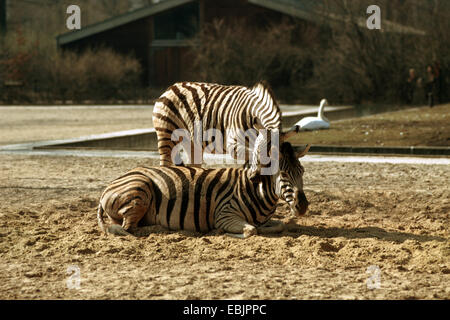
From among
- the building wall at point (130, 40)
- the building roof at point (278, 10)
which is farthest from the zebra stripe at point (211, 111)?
the building wall at point (130, 40)

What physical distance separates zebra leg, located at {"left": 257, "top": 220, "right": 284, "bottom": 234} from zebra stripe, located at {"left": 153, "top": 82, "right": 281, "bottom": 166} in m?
2.56

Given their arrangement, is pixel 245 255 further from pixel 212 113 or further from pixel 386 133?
pixel 386 133

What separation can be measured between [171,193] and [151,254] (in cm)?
95

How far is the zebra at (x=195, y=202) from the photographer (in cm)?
793

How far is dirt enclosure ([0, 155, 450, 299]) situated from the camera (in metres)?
6.17

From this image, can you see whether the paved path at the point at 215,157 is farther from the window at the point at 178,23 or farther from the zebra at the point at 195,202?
the window at the point at 178,23

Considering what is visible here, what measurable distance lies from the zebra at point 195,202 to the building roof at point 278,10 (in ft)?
108

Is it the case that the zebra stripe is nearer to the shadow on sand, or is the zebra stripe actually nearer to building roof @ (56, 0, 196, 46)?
the shadow on sand

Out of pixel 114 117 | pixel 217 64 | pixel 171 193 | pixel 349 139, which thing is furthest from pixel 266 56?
pixel 171 193

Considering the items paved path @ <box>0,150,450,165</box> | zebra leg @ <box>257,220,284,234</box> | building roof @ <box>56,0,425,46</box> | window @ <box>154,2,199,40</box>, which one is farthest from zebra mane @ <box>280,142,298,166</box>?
window @ <box>154,2,199,40</box>

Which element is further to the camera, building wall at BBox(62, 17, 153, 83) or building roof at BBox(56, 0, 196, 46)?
building wall at BBox(62, 17, 153, 83)

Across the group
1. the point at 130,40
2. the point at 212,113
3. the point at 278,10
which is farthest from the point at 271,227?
the point at 130,40

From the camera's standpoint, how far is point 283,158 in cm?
775

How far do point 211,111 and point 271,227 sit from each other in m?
3.52
